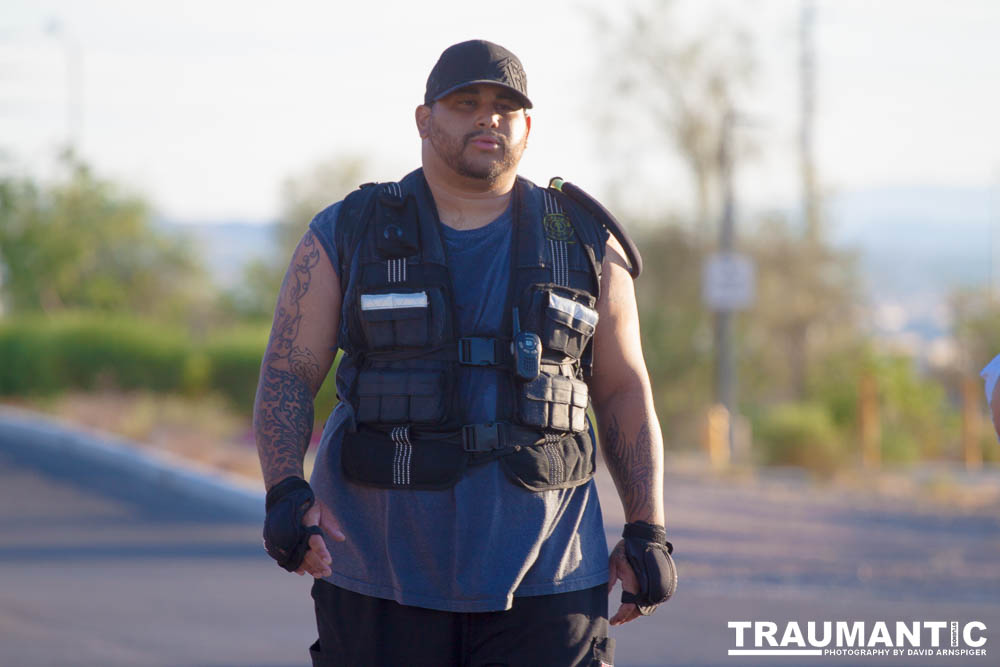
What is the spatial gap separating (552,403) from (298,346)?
60 cm

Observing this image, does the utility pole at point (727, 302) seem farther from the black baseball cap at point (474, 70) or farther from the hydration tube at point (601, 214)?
the black baseball cap at point (474, 70)

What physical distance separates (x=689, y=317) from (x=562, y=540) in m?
22.3

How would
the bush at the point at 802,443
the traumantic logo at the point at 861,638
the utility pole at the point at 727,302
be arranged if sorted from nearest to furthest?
1. the traumantic logo at the point at 861,638
2. the bush at the point at 802,443
3. the utility pole at the point at 727,302

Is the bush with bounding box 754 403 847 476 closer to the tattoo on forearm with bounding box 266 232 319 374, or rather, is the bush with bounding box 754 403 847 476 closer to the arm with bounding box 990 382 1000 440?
the arm with bounding box 990 382 1000 440

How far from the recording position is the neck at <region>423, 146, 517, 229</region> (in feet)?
10.8

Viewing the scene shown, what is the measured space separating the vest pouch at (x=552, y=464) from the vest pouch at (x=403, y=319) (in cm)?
31

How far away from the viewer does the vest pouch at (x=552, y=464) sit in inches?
121

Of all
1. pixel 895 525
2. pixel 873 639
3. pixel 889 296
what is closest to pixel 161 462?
pixel 895 525

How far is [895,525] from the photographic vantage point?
476 inches

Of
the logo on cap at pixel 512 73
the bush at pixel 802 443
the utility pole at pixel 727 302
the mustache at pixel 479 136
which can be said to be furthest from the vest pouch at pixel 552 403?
Answer: the utility pole at pixel 727 302

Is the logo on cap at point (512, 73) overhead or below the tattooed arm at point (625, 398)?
overhead

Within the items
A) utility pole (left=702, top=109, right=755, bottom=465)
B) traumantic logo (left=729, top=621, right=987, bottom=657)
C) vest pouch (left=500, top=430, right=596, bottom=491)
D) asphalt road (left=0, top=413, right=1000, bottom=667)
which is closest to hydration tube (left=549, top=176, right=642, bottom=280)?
vest pouch (left=500, top=430, right=596, bottom=491)

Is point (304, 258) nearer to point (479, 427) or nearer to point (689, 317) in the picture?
point (479, 427)

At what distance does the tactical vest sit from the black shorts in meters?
0.26
